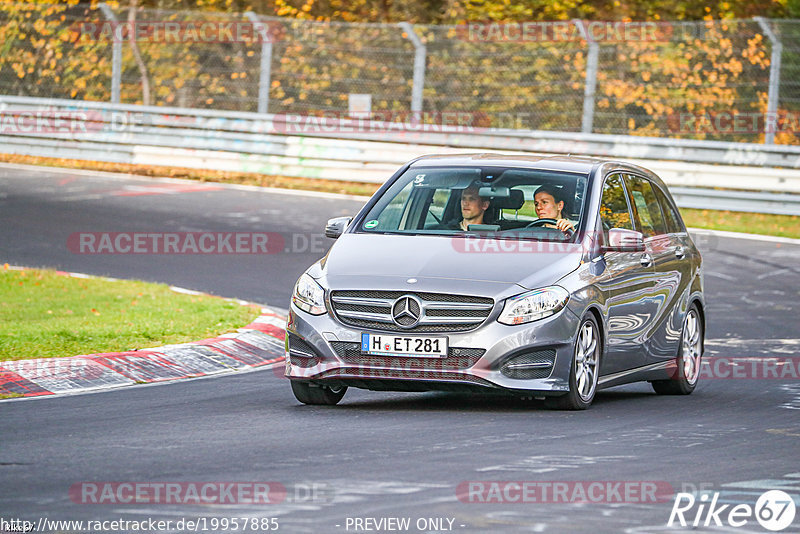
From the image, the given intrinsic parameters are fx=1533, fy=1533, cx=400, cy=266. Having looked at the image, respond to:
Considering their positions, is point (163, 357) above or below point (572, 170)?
below

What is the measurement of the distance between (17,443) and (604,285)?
398 cm

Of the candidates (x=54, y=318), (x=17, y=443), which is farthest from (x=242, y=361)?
(x=17, y=443)

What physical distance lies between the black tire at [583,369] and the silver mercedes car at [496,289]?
0.01 meters

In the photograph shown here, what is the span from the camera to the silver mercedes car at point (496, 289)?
9242 mm

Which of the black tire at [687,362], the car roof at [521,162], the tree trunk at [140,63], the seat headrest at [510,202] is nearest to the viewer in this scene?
the seat headrest at [510,202]

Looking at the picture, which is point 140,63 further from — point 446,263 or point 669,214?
point 446,263

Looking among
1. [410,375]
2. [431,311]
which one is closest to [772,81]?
[431,311]

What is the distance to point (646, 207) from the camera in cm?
1141

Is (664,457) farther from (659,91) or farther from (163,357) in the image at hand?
(659,91)

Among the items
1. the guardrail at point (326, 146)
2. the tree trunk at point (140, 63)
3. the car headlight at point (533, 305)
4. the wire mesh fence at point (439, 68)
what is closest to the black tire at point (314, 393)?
the car headlight at point (533, 305)

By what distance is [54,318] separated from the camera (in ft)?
44.1

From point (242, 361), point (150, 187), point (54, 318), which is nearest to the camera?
point (242, 361)

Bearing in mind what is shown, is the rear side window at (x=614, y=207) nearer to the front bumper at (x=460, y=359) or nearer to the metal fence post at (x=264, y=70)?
the front bumper at (x=460, y=359)

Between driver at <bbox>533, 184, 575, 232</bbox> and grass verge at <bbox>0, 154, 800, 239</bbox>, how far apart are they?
467 inches
